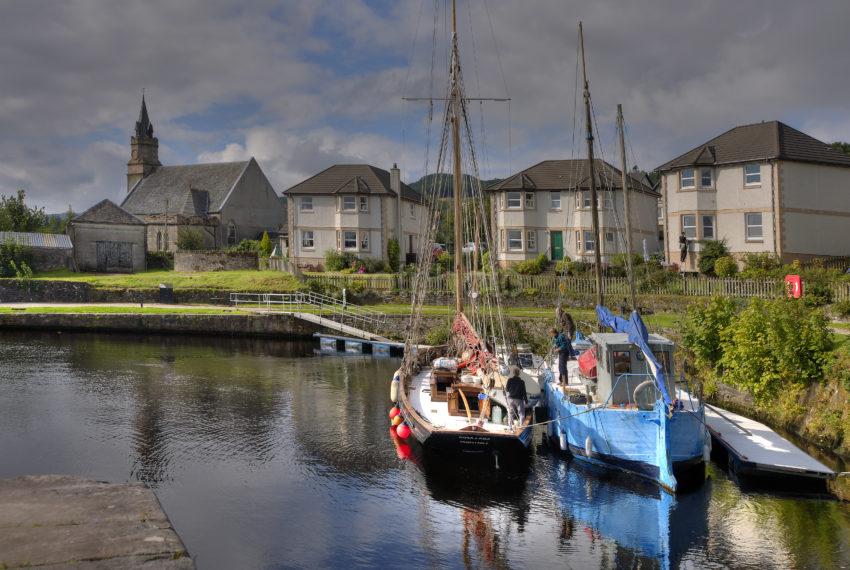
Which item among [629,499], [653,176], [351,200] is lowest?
[629,499]

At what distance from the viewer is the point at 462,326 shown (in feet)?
85.6

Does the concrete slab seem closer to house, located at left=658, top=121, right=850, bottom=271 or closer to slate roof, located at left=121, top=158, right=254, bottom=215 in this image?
house, located at left=658, top=121, right=850, bottom=271

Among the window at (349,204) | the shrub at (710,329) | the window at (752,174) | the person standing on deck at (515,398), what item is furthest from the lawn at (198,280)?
the person standing on deck at (515,398)

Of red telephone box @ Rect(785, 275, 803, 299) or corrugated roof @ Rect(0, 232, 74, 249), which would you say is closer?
red telephone box @ Rect(785, 275, 803, 299)

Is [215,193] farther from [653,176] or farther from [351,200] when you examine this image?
[653,176]

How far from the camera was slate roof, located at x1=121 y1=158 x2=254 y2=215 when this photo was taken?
7925 cm

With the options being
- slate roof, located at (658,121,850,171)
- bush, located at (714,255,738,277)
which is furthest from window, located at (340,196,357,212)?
bush, located at (714,255,738,277)

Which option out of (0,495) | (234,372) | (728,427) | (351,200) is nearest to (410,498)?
(0,495)

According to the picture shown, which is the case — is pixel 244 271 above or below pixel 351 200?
below

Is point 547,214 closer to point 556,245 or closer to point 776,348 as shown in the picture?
point 556,245

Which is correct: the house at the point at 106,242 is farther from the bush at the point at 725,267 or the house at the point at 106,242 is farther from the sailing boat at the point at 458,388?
A: the bush at the point at 725,267

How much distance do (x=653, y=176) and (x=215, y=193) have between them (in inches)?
2493

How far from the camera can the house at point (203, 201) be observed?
77125 mm

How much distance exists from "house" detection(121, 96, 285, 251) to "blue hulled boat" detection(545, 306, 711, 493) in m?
61.8
